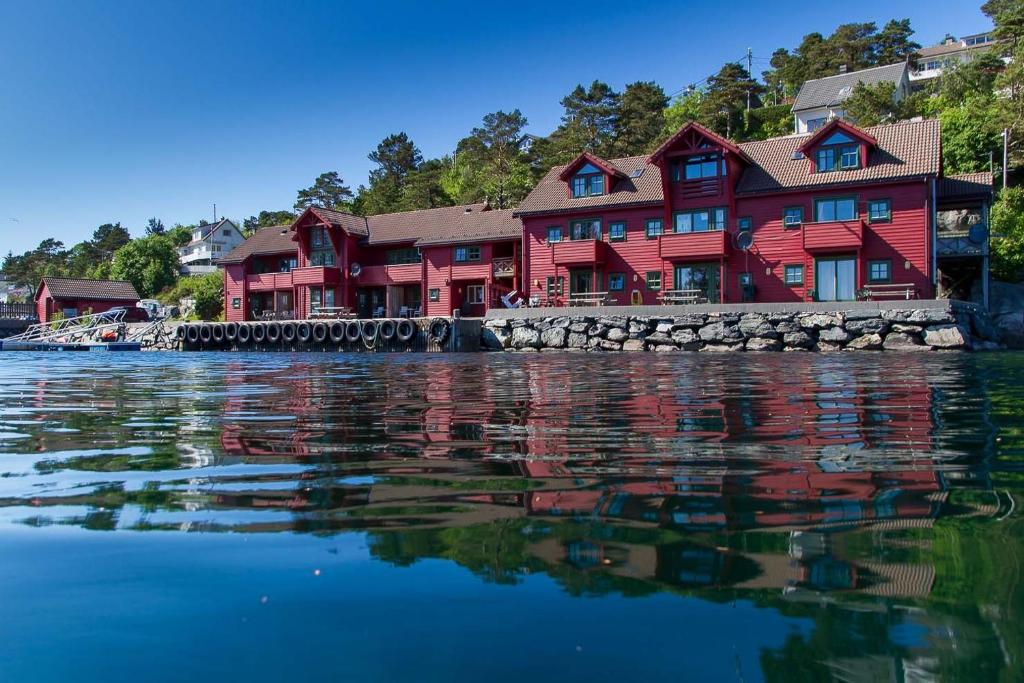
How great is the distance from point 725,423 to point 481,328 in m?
27.0

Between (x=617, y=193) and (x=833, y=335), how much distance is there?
43.5 feet

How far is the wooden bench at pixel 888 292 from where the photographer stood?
27.3m

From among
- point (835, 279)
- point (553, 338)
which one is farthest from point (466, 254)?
point (835, 279)

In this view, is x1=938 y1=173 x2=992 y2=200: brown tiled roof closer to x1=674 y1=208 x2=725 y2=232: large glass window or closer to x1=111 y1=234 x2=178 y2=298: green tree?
x1=674 y1=208 x2=725 y2=232: large glass window

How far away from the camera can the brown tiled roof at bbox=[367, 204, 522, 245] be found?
1561 inches

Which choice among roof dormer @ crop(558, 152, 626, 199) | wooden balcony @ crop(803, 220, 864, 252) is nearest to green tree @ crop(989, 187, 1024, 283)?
wooden balcony @ crop(803, 220, 864, 252)

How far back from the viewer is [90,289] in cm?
6331

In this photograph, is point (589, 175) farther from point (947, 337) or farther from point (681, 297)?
point (947, 337)

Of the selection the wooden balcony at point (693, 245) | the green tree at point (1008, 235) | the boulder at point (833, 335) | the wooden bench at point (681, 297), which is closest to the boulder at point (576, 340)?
the wooden bench at point (681, 297)

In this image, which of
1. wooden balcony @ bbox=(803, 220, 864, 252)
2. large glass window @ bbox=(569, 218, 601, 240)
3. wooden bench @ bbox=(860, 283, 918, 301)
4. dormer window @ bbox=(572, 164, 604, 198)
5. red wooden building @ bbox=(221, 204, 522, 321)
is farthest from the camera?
red wooden building @ bbox=(221, 204, 522, 321)

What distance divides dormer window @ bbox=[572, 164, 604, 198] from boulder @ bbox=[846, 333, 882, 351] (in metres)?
14.6

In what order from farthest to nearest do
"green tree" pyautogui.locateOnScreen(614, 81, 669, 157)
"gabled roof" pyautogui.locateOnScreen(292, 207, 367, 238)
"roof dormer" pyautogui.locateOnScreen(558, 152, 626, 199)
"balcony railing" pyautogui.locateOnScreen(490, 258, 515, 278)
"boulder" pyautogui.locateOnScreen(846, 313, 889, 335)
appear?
"green tree" pyautogui.locateOnScreen(614, 81, 669, 157) < "gabled roof" pyautogui.locateOnScreen(292, 207, 367, 238) < "balcony railing" pyautogui.locateOnScreen(490, 258, 515, 278) < "roof dormer" pyautogui.locateOnScreen(558, 152, 626, 199) < "boulder" pyautogui.locateOnScreen(846, 313, 889, 335)

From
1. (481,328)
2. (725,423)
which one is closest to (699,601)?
(725,423)

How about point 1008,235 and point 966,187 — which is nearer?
point 966,187
